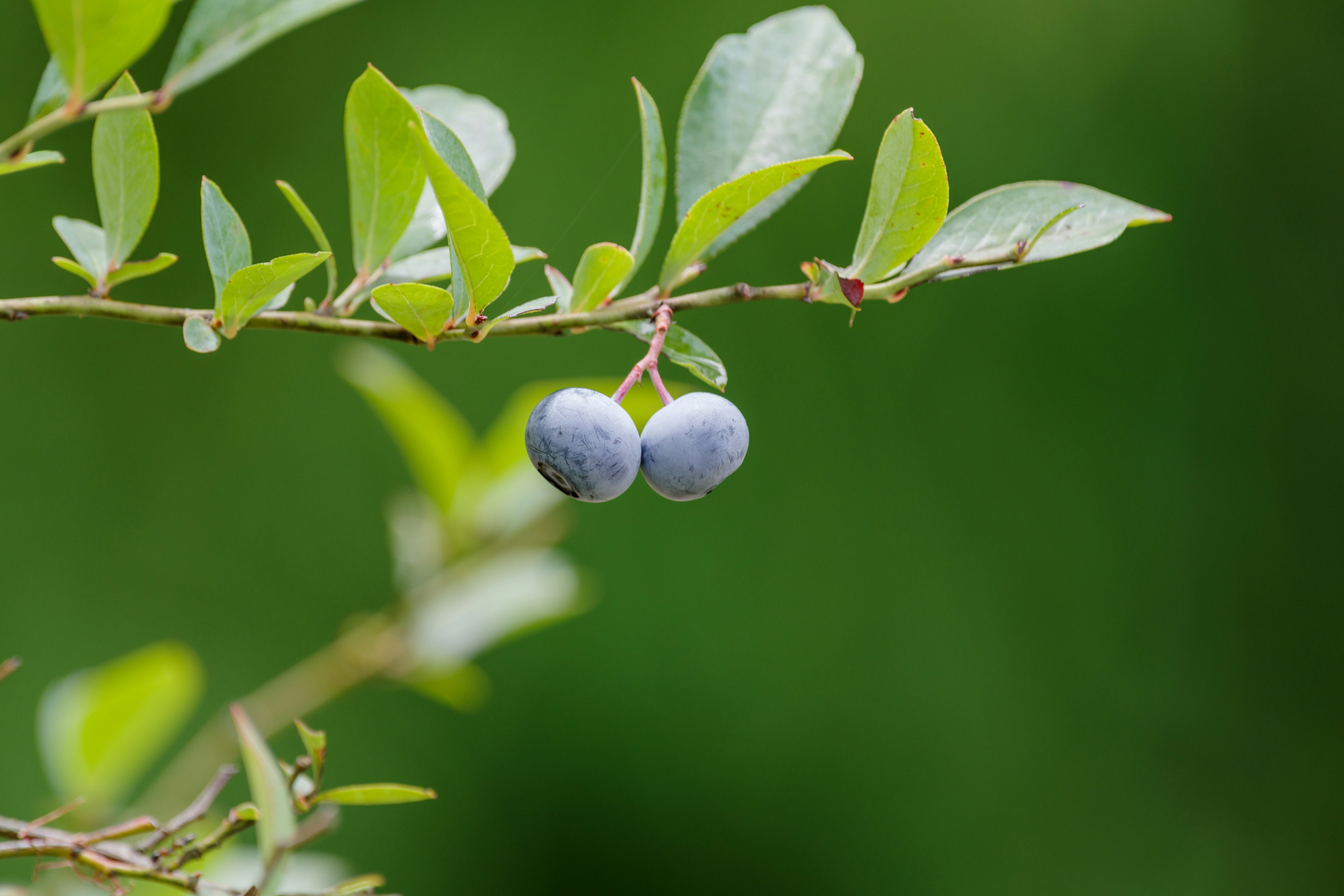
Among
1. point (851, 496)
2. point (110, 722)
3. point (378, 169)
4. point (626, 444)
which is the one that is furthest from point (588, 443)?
point (851, 496)

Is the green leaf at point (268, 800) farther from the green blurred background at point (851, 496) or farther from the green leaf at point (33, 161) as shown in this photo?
the green blurred background at point (851, 496)

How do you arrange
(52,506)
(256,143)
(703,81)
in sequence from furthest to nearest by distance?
1. (256,143)
2. (52,506)
3. (703,81)

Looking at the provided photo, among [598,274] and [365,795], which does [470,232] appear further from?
[365,795]

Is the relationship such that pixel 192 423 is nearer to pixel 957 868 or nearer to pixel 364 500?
pixel 364 500

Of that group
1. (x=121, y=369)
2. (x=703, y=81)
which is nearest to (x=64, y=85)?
(x=703, y=81)

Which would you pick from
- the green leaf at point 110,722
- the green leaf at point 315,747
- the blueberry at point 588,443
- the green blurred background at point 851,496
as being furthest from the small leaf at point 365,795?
the green blurred background at point 851,496

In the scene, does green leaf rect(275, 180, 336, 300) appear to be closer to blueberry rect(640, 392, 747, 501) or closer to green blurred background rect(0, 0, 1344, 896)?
blueberry rect(640, 392, 747, 501)

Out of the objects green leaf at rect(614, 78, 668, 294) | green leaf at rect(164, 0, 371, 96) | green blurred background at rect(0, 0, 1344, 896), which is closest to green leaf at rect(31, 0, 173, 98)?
green leaf at rect(164, 0, 371, 96)
